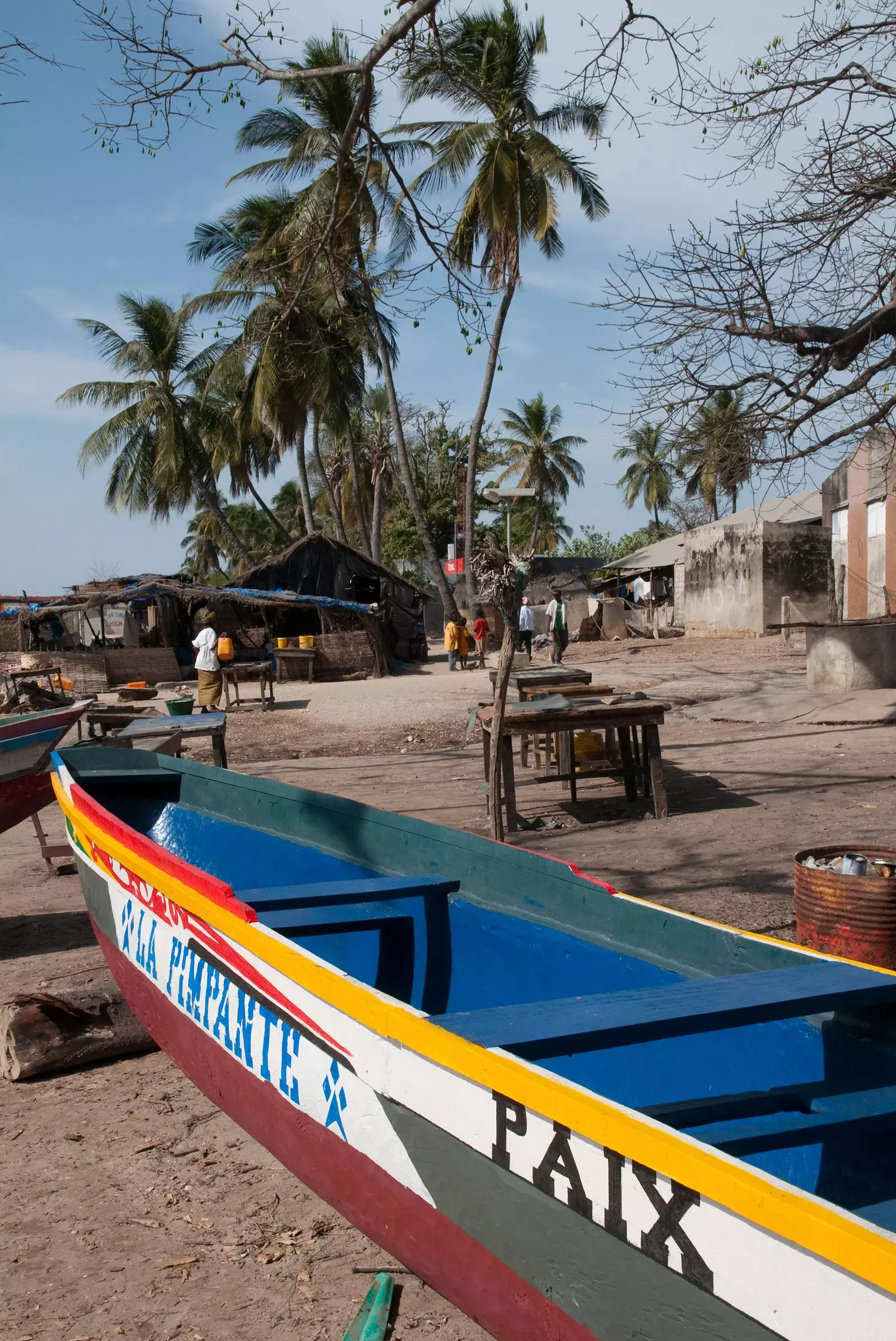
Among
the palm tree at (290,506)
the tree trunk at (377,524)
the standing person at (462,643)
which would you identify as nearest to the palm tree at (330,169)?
the standing person at (462,643)

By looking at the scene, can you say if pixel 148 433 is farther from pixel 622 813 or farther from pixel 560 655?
pixel 622 813

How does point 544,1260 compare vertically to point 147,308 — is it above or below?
below

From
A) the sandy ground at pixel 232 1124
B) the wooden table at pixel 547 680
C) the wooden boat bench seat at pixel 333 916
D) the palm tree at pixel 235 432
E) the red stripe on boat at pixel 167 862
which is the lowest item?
the sandy ground at pixel 232 1124

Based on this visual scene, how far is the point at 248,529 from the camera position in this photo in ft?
216

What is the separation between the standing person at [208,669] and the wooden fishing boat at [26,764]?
28.5 feet

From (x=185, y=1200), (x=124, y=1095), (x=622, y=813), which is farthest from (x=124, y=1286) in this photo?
(x=622, y=813)

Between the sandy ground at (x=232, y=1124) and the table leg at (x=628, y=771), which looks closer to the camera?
the sandy ground at (x=232, y=1124)

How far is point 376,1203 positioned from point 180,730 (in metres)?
6.81

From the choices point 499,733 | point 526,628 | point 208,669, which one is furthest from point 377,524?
point 499,733

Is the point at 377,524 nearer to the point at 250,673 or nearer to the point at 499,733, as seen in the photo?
the point at 250,673

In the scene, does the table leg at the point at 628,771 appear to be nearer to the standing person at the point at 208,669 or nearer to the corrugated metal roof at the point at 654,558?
the standing person at the point at 208,669

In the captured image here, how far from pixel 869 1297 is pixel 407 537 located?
4644 centimetres

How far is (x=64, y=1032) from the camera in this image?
14.6 ft

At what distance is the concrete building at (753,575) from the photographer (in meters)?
25.0
